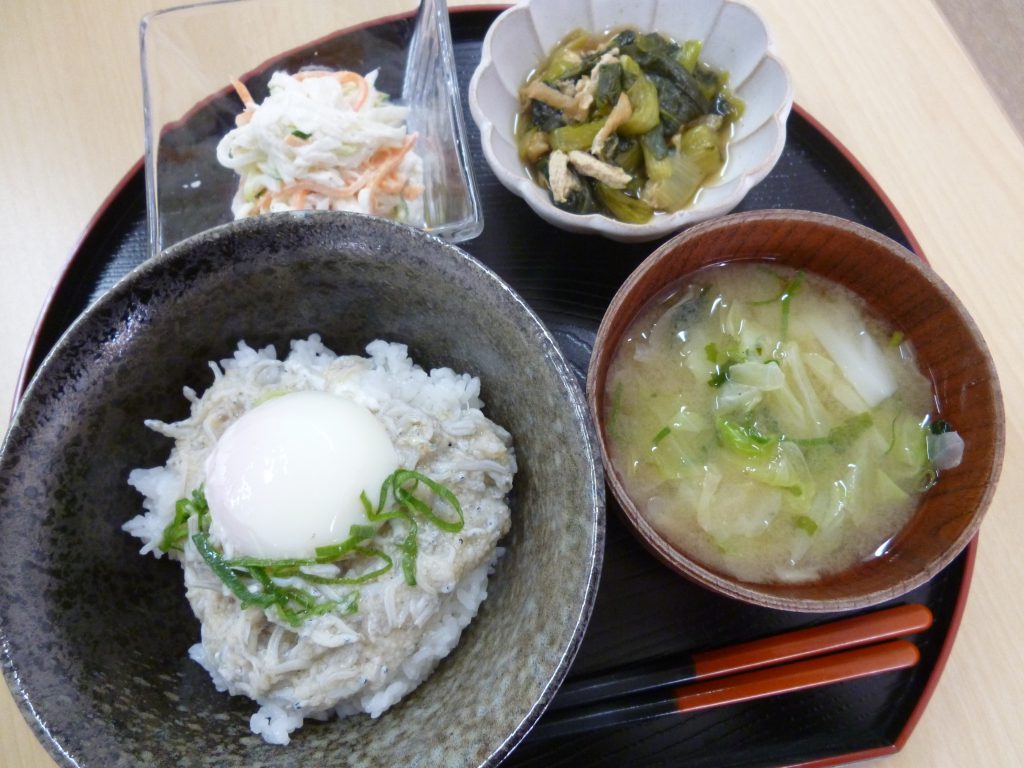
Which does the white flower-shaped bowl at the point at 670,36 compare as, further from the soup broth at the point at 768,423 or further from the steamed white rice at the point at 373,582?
the steamed white rice at the point at 373,582

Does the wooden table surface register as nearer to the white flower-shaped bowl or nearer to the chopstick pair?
the white flower-shaped bowl

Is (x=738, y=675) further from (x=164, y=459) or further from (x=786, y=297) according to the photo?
(x=164, y=459)

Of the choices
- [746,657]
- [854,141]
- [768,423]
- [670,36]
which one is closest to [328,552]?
[746,657]

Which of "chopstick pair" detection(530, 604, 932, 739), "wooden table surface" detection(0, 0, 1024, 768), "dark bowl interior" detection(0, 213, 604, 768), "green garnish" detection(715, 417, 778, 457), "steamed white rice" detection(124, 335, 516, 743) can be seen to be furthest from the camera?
"wooden table surface" detection(0, 0, 1024, 768)

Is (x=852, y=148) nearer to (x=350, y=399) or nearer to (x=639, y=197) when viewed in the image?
(x=639, y=197)

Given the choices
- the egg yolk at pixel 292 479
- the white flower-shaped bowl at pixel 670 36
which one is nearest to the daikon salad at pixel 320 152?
the white flower-shaped bowl at pixel 670 36

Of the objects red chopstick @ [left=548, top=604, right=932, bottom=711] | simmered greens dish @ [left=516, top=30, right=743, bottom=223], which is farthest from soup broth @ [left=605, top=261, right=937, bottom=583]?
simmered greens dish @ [left=516, top=30, right=743, bottom=223]
